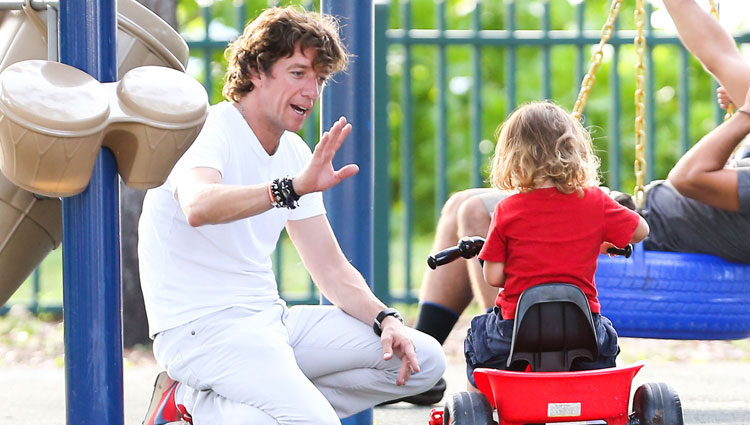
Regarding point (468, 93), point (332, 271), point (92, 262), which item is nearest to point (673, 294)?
point (332, 271)

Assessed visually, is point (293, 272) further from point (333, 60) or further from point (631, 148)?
point (333, 60)

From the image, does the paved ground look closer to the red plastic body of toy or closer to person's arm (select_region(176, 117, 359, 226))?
the red plastic body of toy

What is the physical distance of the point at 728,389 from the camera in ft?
14.6

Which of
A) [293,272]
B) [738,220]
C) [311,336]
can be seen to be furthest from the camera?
[293,272]

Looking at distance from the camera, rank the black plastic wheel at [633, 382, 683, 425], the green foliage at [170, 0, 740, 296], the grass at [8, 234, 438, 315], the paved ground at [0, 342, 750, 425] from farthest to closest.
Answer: the green foliage at [170, 0, 740, 296], the grass at [8, 234, 438, 315], the paved ground at [0, 342, 750, 425], the black plastic wheel at [633, 382, 683, 425]

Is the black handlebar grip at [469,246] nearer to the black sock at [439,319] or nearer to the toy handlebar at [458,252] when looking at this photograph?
the toy handlebar at [458,252]

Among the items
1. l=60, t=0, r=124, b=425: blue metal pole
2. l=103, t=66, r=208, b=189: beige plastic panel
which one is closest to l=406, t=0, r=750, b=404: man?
l=103, t=66, r=208, b=189: beige plastic panel

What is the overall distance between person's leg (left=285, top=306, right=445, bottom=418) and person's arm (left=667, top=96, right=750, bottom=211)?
3.47ft

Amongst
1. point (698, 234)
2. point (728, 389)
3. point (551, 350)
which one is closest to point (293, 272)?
point (728, 389)

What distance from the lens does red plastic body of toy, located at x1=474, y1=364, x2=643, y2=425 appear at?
2639 millimetres

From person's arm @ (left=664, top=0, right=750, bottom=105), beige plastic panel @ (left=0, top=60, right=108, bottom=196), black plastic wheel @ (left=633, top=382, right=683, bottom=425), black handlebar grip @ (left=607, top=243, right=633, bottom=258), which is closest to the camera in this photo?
beige plastic panel @ (left=0, top=60, right=108, bottom=196)

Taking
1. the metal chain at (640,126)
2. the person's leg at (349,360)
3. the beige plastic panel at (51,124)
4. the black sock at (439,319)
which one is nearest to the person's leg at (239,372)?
the person's leg at (349,360)

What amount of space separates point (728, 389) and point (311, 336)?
7.17 feet

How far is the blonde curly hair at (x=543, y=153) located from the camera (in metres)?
2.84
